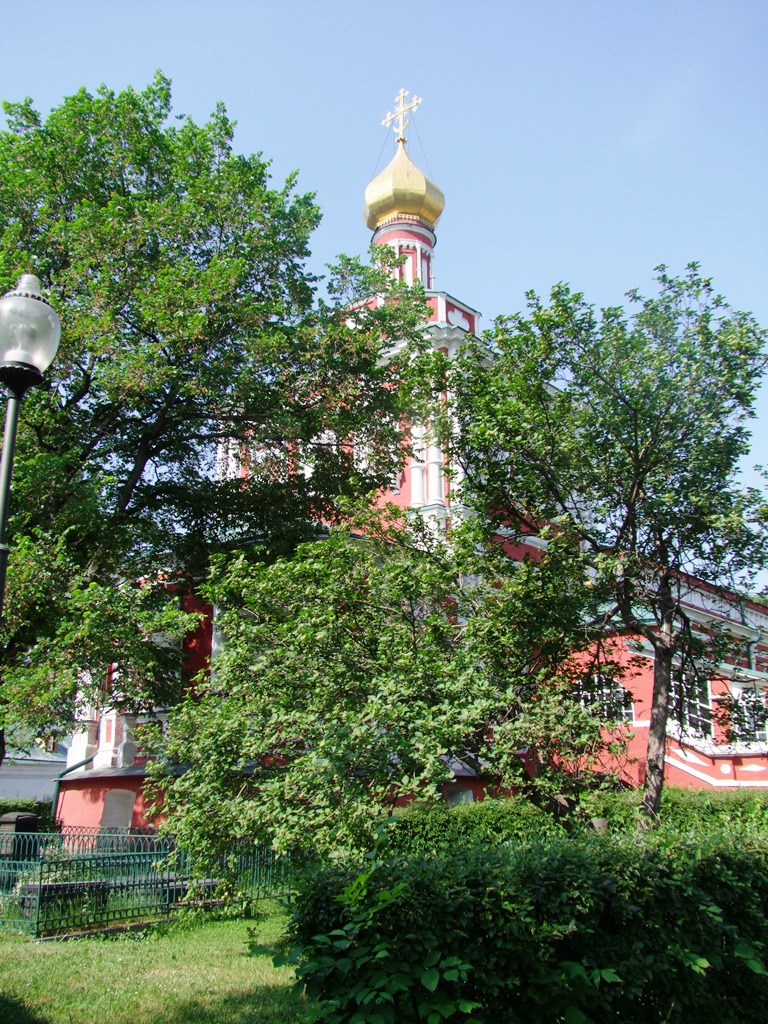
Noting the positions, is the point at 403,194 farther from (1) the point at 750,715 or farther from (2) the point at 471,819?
(1) the point at 750,715

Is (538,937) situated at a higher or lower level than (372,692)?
lower

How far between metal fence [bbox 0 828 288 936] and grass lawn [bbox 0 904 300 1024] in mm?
476

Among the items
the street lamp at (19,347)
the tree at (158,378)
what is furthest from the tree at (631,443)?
the street lamp at (19,347)

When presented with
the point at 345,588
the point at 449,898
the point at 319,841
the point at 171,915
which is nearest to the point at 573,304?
the point at 345,588

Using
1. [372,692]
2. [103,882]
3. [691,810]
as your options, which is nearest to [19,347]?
[372,692]

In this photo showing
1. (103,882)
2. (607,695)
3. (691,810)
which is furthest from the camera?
(691,810)

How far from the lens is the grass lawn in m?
6.87

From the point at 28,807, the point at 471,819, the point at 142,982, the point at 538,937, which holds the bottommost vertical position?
the point at 28,807

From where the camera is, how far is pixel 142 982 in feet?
26.0

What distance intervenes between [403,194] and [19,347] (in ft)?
87.9

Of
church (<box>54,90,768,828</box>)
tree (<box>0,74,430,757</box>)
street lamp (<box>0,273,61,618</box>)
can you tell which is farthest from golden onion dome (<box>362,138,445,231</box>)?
street lamp (<box>0,273,61,618</box>)

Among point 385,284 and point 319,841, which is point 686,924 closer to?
point 319,841

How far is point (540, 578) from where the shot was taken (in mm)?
9336

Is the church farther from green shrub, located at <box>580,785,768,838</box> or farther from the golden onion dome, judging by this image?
the golden onion dome
